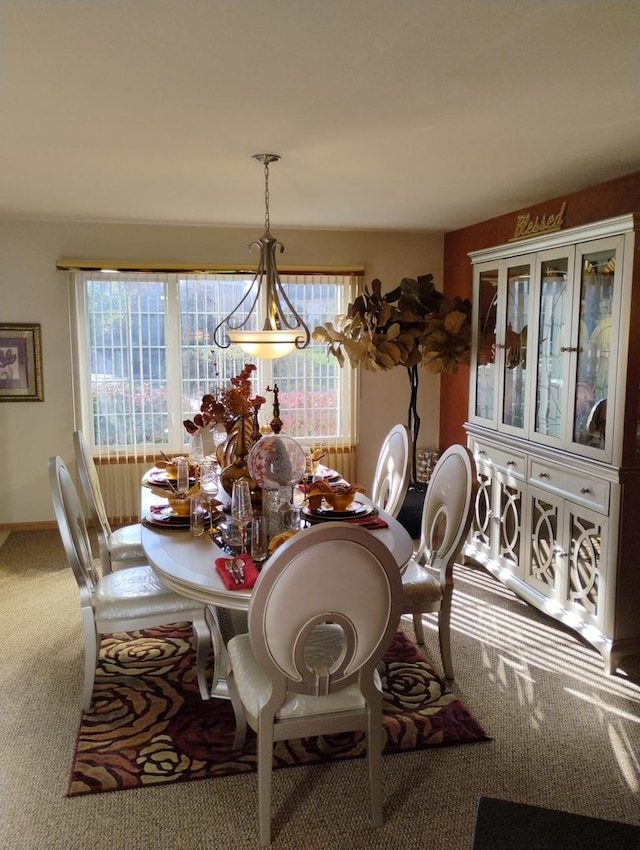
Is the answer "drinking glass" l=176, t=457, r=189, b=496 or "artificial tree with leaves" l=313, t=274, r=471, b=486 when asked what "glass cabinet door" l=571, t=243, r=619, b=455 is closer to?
"artificial tree with leaves" l=313, t=274, r=471, b=486

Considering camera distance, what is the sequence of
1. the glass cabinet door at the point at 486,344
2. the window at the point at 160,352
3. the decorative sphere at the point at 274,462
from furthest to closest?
the window at the point at 160,352 → the glass cabinet door at the point at 486,344 → the decorative sphere at the point at 274,462

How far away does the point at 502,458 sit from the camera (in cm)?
405

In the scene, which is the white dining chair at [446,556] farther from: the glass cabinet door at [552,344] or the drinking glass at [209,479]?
the drinking glass at [209,479]

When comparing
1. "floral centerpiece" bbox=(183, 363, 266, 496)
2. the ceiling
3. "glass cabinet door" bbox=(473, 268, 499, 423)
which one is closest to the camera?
the ceiling

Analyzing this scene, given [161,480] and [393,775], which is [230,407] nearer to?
[161,480]

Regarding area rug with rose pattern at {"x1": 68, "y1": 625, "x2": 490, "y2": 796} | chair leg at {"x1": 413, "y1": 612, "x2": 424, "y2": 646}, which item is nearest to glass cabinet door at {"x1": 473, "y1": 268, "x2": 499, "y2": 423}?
chair leg at {"x1": 413, "y1": 612, "x2": 424, "y2": 646}

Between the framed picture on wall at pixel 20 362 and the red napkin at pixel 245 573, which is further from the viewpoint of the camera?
the framed picture on wall at pixel 20 362

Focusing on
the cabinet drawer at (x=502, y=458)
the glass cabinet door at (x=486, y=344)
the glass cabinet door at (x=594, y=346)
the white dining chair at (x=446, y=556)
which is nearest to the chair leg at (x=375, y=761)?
the white dining chair at (x=446, y=556)

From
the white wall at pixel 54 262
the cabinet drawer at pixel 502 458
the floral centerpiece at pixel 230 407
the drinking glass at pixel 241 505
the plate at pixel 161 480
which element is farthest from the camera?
the white wall at pixel 54 262

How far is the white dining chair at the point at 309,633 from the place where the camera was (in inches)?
74.8

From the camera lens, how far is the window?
515 cm

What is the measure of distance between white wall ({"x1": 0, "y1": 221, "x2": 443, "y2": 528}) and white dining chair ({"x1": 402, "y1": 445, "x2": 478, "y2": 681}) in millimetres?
2596

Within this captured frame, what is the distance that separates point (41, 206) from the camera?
4.37 meters

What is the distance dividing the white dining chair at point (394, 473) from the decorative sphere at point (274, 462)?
0.90 m
